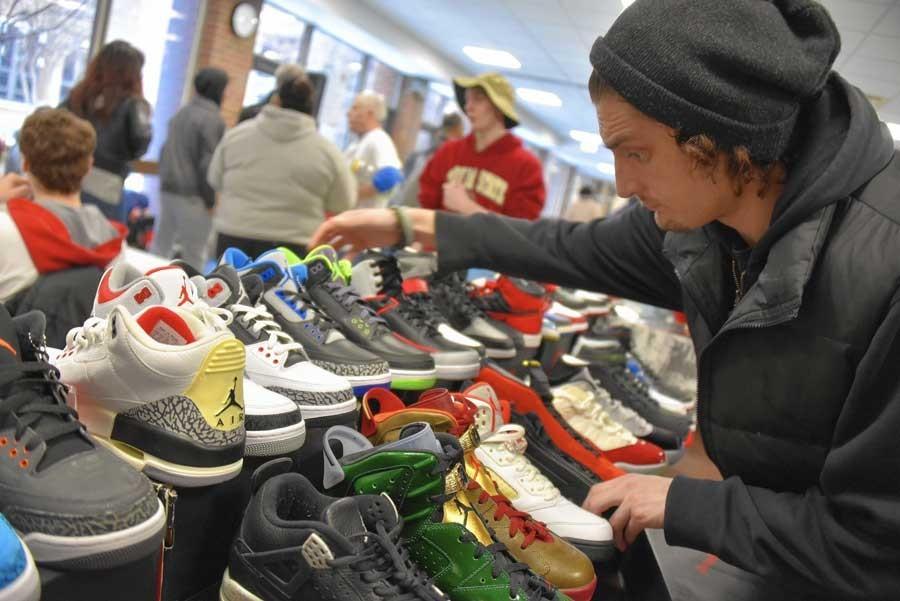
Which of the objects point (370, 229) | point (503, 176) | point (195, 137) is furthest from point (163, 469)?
point (195, 137)

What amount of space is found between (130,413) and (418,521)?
38cm

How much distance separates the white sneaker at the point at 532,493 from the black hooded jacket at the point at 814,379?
5.9 inches

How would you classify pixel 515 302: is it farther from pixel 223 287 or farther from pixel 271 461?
pixel 271 461

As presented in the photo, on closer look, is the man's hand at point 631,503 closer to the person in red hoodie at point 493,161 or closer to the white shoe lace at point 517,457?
the white shoe lace at point 517,457

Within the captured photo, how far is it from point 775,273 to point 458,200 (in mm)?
2204

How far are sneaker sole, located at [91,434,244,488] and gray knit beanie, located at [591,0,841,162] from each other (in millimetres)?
792

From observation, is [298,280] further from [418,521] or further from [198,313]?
[418,521]

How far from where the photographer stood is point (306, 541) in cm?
80

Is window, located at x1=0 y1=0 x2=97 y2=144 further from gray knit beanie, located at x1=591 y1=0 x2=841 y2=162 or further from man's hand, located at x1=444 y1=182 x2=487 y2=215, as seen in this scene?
gray knit beanie, located at x1=591 y1=0 x2=841 y2=162

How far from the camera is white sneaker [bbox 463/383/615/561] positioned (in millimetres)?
1278

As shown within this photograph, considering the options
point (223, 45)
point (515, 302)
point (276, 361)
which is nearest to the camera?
point (276, 361)

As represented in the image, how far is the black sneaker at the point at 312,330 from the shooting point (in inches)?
51.8

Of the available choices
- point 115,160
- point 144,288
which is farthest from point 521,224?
point 115,160

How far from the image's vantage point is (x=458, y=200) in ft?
10.8
